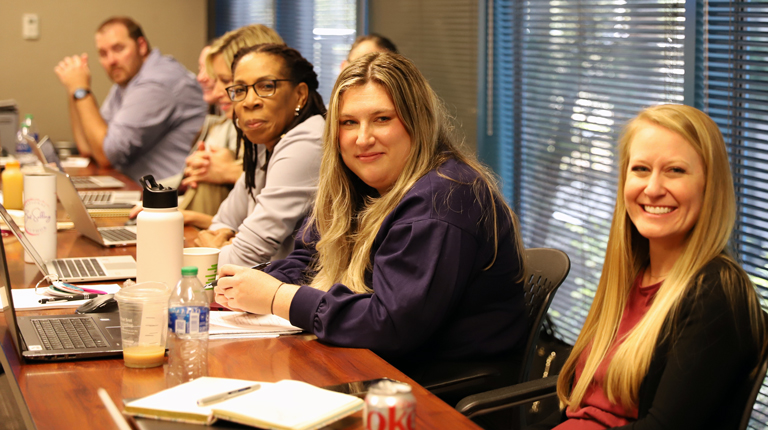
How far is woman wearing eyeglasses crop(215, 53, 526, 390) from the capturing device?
1412 millimetres

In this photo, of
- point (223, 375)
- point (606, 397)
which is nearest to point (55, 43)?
point (223, 375)

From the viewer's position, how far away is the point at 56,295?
1.69 m

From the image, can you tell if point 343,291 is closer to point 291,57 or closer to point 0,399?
point 291,57

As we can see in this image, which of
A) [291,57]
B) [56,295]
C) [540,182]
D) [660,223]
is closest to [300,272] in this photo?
[56,295]

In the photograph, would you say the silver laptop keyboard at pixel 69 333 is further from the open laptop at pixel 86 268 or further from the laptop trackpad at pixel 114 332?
the open laptop at pixel 86 268

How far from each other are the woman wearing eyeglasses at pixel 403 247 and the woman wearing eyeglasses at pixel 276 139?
17.6 inches

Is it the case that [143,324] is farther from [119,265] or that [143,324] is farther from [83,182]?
[83,182]

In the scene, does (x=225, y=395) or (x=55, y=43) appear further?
(x=55, y=43)

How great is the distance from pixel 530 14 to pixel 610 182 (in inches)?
32.8

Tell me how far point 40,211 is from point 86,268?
0.23 metres

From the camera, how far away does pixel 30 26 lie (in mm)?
6109

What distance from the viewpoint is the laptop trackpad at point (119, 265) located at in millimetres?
1999

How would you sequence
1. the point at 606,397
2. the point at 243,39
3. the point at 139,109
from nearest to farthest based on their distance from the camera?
the point at 606,397 → the point at 243,39 → the point at 139,109

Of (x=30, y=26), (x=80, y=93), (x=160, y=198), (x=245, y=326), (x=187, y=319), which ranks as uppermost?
(x=30, y=26)
